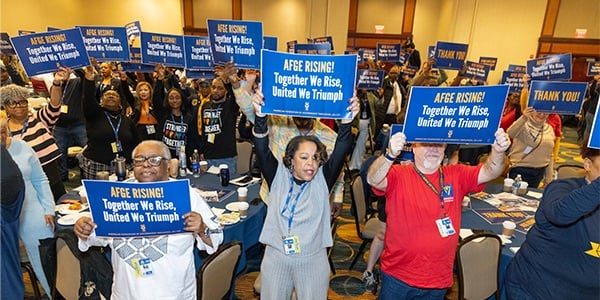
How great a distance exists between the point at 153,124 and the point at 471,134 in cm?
525

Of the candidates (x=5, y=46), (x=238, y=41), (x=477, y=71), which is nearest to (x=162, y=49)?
(x=238, y=41)

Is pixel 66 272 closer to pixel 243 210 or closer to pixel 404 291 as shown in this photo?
pixel 243 210

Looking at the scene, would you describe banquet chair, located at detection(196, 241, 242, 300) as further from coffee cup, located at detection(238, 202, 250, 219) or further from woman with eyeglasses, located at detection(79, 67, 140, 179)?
woman with eyeglasses, located at detection(79, 67, 140, 179)

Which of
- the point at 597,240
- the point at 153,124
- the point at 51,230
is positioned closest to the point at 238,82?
the point at 51,230

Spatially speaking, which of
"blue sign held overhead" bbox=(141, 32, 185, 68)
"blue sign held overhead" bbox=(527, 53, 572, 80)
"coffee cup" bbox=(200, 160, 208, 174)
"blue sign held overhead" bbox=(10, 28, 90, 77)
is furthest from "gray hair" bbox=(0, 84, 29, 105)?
"blue sign held overhead" bbox=(527, 53, 572, 80)

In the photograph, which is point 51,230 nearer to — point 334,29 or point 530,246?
point 530,246

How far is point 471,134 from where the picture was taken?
2334mm

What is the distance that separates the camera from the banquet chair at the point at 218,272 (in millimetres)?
2455

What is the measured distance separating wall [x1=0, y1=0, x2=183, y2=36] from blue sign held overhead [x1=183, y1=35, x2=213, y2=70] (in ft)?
38.3

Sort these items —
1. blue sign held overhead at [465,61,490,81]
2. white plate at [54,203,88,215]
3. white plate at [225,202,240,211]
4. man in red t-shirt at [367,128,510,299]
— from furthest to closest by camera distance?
blue sign held overhead at [465,61,490,81]
white plate at [225,202,240,211]
white plate at [54,203,88,215]
man in red t-shirt at [367,128,510,299]

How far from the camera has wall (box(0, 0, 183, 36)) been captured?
13383mm

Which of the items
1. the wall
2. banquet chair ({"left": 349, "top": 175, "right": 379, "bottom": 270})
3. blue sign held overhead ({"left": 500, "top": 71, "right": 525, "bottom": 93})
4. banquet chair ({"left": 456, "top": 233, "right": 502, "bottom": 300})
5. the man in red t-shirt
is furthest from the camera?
the wall

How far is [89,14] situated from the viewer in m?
16.7

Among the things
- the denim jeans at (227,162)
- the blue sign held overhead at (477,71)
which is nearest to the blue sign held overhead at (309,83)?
the denim jeans at (227,162)
